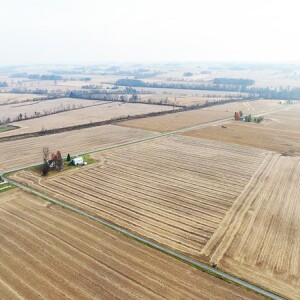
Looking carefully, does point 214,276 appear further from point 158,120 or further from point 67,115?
point 67,115

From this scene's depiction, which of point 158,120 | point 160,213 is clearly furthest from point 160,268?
point 158,120

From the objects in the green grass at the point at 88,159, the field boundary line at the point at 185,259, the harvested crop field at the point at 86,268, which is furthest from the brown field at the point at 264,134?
the harvested crop field at the point at 86,268

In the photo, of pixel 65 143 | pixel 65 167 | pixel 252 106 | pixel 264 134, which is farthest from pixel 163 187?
pixel 252 106

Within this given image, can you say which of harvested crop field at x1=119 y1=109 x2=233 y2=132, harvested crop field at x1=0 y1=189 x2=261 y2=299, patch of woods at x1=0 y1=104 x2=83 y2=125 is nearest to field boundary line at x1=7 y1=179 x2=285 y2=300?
harvested crop field at x1=0 y1=189 x2=261 y2=299

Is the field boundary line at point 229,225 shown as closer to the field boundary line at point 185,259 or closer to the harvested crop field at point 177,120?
the field boundary line at point 185,259

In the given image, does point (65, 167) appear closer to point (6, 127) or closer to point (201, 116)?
point (6, 127)
